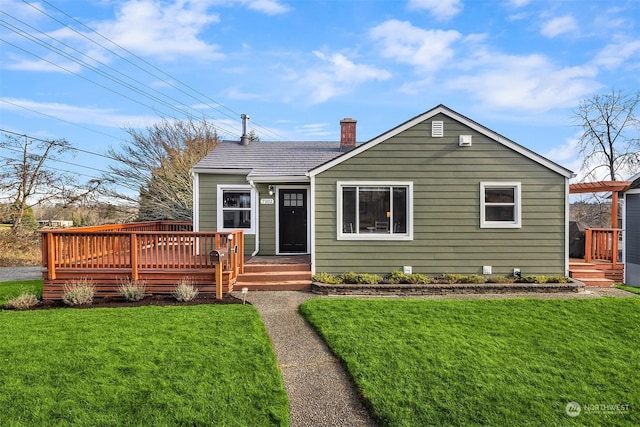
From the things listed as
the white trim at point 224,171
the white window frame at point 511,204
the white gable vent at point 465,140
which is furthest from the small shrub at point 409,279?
the white trim at point 224,171

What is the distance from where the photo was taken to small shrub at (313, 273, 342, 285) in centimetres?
811

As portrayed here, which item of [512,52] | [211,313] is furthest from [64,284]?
[512,52]

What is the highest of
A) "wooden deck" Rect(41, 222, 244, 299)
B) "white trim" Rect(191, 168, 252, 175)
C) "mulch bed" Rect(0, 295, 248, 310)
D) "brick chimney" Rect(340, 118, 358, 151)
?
"brick chimney" Rect(340, 118, 358, 151)

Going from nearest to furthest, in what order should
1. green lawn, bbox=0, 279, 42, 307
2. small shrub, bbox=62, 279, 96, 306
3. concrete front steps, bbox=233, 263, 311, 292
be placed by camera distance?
small shrub, bbox=62, 279, 96, 306
green lawn, bbox=0, 279, 42, 307
concrete front steps, bbox=233, 263, 311, 292

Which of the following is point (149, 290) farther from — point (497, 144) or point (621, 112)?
point (621, 112)

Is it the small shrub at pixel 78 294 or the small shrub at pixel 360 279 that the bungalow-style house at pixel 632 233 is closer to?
the small shrub at pixel 360 279

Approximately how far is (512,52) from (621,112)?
42.5 feet

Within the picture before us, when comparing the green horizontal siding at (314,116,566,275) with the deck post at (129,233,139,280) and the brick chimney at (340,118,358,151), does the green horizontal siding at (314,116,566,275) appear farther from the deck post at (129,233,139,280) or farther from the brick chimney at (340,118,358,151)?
the deck post at (129,233,139,280)

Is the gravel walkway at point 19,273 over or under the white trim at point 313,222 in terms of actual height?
under

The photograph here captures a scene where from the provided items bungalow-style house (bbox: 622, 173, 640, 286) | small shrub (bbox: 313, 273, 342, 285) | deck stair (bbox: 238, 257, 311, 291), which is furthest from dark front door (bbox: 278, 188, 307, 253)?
bungalow-style house (bbox: 622, 173, 640, 286)

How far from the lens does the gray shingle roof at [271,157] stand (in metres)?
10.4

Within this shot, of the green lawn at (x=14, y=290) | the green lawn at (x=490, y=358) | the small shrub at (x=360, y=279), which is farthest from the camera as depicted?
the small shrub at (x=360, y=279)

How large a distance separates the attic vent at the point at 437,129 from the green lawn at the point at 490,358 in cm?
430

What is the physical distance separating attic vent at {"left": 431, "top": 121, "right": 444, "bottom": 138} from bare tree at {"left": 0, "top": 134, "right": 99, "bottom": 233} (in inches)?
774
